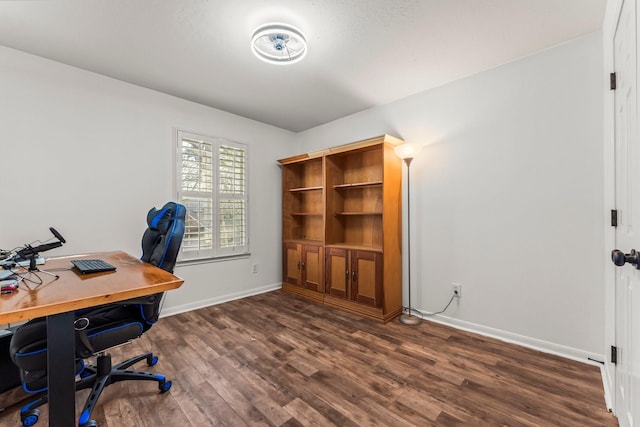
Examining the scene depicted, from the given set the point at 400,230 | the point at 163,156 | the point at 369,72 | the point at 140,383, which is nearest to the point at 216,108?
the point at 163,156

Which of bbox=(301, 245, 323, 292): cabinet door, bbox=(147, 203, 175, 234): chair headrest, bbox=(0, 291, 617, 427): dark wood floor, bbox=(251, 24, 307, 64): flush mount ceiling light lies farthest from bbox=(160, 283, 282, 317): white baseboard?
bbox=(251, 24, 307, 64): flush mount ceiling light

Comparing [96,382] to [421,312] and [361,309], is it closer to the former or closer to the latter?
[361,309]

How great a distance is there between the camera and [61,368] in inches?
46.3

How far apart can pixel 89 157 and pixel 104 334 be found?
1.98 m

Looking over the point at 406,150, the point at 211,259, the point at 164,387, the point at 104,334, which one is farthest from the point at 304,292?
the point at 104,334

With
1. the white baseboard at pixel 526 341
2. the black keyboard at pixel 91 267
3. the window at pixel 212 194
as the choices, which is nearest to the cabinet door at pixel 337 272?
the white baseboard at pixel 526 341

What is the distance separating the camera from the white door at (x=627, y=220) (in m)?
1.10

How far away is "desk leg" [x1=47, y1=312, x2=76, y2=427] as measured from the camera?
1.14 meters

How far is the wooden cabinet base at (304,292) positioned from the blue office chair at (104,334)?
1952mm

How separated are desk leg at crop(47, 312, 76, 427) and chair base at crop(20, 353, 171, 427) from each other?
→ 0.99 ft

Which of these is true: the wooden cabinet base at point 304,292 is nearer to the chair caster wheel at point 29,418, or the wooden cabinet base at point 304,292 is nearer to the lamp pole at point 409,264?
the lamp pole at point 409,264

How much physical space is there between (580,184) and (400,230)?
157cm

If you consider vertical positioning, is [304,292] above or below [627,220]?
below

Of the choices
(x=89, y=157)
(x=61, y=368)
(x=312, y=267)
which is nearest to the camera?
(x=61, y=368)
